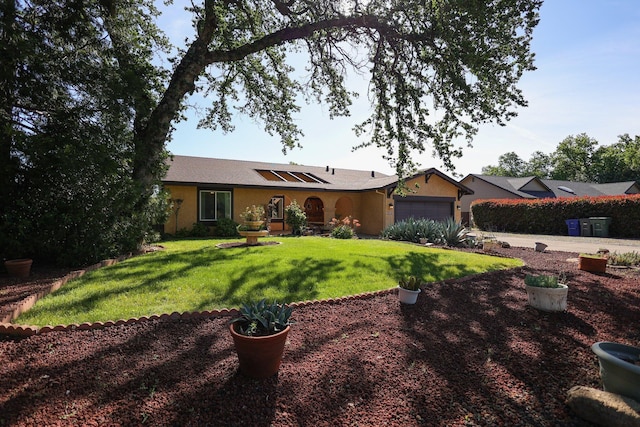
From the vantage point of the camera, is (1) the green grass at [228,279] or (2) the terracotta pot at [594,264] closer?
(1) the green grass at [228,279]

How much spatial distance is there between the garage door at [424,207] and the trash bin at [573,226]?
7.22m

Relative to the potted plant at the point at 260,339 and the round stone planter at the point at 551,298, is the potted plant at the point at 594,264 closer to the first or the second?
the round stone planter at the point at 551,298

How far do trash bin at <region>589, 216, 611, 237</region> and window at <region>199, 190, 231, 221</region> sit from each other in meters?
21.1

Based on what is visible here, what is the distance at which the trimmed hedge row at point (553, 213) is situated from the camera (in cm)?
1708

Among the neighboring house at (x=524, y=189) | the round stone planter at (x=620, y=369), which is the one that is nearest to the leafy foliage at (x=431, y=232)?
the round stone planter at (x=620, y=369)

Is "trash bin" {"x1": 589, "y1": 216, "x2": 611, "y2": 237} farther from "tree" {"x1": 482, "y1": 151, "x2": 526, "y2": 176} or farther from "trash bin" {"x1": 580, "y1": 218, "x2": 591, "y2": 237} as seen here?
"tree" {"x1": 482, "y1": 151, "x2": 526, "y2": 176}

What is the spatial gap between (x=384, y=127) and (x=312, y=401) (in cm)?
1138

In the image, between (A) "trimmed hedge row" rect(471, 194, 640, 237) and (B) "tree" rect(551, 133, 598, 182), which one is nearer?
(A) "trimmed hedge row" rect(471, 194, 640, 237)

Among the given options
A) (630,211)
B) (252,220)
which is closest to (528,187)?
(630,211)

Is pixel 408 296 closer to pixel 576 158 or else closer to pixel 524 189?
pixel 524 189

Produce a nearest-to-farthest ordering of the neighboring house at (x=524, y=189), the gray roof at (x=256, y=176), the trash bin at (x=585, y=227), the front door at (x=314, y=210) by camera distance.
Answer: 1. the gray roof at (x=256, y=176)
2. the trash bin at (x=585, y=227)
3. the front door at (x=314, y=210)
4. the neighboring house at (x=524, y=189)

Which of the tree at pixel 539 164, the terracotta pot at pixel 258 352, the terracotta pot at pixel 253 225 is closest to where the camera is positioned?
the terracotta pot at pixel 258 352

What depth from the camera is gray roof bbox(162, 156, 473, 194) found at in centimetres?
1517

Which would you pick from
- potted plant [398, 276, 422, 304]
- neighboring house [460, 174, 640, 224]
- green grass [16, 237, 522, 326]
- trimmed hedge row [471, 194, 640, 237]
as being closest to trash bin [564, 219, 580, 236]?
trimmed hedge row [471, 194, 640, 237]
